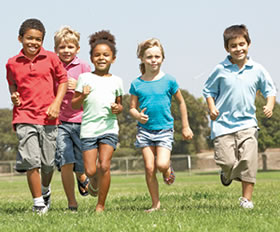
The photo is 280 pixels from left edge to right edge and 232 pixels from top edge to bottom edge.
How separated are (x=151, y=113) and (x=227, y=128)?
94cm

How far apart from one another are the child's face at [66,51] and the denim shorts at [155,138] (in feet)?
4.82

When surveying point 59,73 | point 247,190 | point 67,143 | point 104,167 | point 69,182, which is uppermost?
point 59,73

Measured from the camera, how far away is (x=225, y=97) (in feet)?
20.8

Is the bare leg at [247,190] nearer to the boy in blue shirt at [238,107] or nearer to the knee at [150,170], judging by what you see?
the boy in blue shirt at [238,107]

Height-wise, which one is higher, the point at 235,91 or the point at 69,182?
the point at 235,91

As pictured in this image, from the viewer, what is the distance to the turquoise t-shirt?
19.9ft

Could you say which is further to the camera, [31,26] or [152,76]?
[152,76]

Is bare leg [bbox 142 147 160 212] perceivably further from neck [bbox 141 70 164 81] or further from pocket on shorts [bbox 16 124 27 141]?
pocket on shorts [bbox 16 124 27 141]

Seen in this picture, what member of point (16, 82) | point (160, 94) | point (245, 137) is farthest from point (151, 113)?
point (16, 82)

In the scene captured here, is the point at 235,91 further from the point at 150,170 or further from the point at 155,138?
the point at 150,170

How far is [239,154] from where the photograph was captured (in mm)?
6332

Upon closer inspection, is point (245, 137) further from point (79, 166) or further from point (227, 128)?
point (79, 166)

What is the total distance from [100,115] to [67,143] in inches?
33.5

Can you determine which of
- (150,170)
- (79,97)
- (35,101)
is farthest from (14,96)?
(150,170)
